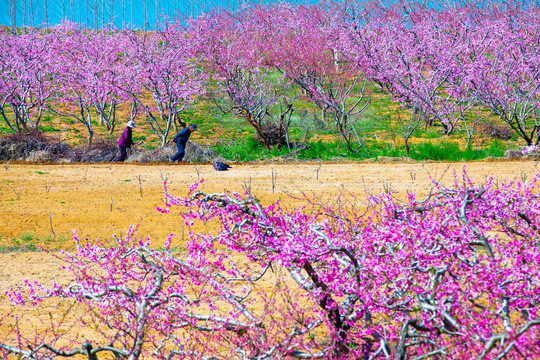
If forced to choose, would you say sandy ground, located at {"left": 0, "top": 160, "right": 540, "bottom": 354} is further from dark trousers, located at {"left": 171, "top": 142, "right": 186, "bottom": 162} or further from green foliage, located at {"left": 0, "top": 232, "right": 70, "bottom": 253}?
dark trousers, located at {"left": 171, "top": 142, "right": 186, "bottom": 162}

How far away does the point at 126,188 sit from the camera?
11.8m

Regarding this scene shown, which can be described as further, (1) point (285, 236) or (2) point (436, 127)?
(2) point (436, 127)

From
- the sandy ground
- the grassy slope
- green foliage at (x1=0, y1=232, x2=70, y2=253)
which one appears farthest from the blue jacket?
green foliage at (x1=0, y1=232, x2=70, y2=253)

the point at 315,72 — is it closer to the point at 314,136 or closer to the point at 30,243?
the point at 314,136

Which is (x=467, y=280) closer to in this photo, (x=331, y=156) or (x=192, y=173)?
(x=192, y=173)

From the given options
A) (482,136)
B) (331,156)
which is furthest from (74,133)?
(482,136)

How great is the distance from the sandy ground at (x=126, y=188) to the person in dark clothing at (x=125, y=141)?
755 millimetres

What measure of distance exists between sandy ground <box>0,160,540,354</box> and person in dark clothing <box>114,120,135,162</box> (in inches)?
29.7

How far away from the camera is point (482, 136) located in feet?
64.0

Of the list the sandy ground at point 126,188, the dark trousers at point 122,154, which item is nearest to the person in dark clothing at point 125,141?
the dark trousers at point 122,154

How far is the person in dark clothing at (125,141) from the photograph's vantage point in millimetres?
15297

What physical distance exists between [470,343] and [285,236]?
5.12ft

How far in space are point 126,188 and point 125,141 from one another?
415cm

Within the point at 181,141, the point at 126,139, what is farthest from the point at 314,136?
the point at 126,139
